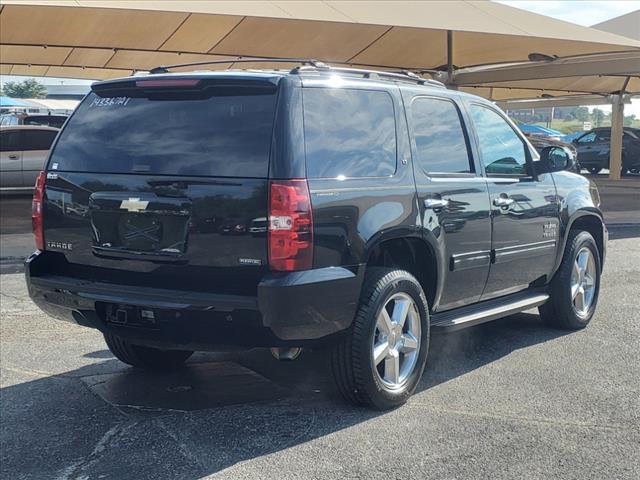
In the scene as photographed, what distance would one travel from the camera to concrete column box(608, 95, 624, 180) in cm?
2472

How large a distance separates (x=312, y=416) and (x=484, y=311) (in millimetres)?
1574

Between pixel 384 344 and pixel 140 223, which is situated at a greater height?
pixel 140 223

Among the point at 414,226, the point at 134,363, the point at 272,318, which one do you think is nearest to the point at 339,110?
the point at 414,226

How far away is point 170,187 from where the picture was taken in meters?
4.19

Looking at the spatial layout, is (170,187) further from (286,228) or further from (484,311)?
(484,311)

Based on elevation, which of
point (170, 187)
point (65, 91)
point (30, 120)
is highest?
point (65, 91)

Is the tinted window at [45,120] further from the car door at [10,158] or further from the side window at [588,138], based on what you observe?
the side window at [588,138]

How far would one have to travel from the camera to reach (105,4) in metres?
11.8

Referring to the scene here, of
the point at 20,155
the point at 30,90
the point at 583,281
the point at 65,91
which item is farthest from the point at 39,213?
the point at 30,90

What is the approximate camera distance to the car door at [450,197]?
4.95 metres

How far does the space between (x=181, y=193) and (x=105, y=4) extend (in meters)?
8.59

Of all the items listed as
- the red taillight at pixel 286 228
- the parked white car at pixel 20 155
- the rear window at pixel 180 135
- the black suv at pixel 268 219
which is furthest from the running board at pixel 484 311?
the parked white car at pixel 20 155

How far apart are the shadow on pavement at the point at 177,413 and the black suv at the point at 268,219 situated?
0.32 m

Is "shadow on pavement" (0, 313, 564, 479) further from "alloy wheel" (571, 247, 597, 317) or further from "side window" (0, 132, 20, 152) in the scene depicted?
"side window" (0, 132, 20, 152)
